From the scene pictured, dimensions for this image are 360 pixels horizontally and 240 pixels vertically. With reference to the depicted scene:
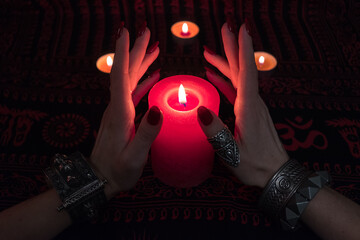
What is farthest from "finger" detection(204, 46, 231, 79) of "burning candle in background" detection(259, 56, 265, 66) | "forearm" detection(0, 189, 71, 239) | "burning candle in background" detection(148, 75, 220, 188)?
"forearm" detection(0, 189, 71, 239)

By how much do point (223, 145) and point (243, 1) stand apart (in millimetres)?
1030

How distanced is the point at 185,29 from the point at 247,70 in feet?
1.97

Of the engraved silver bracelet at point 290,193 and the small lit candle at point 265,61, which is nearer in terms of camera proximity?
the engraved silver bracelet at point 290,193

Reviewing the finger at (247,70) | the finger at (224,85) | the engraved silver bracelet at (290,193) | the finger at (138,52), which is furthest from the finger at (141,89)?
the engraved silver bracelet at (290,193)

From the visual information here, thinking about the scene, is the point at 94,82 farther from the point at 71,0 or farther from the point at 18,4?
the point at 18,4

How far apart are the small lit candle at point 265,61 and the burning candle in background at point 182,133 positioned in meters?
0.43

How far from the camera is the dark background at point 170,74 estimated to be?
807 millimetres

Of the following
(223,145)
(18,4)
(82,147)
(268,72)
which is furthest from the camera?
(18,4)

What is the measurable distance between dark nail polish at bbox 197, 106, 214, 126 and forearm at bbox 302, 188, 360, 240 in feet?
1.01

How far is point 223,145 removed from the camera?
689 mm

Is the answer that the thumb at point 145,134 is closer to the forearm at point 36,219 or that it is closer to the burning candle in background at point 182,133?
the burning candle in background at point 182,133

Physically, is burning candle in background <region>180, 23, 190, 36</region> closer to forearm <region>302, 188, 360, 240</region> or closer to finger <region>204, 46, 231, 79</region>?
finger <region>204, 46, 231, 79</region>

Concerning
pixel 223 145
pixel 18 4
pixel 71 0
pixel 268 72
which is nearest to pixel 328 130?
pixel 268 72

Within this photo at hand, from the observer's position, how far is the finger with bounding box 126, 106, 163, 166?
2.15 ft
